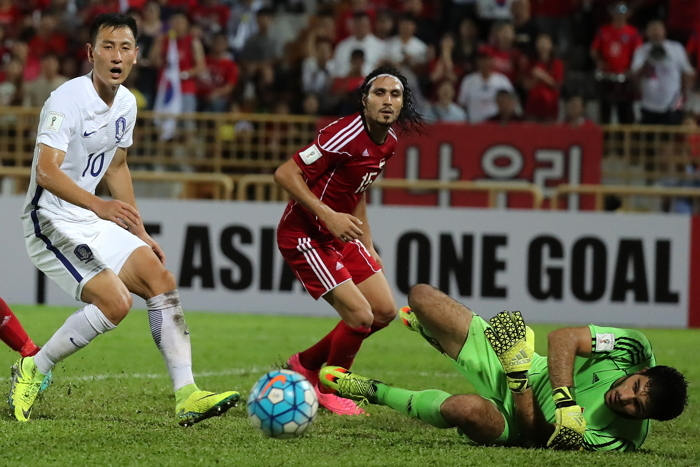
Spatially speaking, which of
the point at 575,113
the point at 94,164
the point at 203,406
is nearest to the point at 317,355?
the point at 203,406

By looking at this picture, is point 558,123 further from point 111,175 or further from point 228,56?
point 111,175

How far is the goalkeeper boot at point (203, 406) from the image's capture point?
5.38 metres

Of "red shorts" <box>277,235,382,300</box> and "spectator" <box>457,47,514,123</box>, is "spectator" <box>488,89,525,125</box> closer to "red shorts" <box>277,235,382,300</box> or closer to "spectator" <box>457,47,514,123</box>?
"spectator" <box>457,47,514,123</box>

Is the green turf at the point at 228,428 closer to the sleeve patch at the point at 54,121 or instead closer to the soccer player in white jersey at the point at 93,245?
the soccer player in white jersey at the point at 93,245

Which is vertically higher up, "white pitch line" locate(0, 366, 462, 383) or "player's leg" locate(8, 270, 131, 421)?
"player's leg" locate(8, 270, 131, 421)

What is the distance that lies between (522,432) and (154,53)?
10759mm

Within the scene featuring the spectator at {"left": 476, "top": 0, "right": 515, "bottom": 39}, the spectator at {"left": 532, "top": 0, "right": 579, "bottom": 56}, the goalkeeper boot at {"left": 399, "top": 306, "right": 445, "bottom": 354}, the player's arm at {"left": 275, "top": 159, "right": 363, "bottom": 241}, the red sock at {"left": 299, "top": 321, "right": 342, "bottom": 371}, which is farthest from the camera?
the spectator at {"left": 532, "top": 0, "right": 579, "bottom": 56}

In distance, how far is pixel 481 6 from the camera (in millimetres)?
15695

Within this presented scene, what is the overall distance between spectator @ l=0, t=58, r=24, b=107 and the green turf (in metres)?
5.75

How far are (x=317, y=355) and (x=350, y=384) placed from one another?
4.13 ft

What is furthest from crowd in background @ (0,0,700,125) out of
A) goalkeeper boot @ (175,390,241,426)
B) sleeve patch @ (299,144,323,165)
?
goalkeeper boot @ (175,390,241,426)

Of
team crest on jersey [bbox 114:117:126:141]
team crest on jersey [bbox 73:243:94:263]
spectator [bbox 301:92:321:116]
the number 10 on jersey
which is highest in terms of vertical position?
spectator [bbox 301:92:321:116]

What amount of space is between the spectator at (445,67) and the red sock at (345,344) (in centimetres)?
802

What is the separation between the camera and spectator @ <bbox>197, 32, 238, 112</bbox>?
48.1 feet
